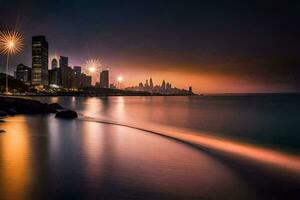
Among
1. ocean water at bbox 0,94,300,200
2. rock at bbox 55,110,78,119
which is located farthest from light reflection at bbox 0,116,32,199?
rock at bbox 55,110,78,119

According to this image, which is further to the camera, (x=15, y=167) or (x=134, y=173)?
(x=15, y=167)

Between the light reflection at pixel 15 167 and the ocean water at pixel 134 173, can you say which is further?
the ocean water at pixel 134 173

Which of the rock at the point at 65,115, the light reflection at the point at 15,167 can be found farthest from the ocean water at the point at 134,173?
the rock at the point at 65,115

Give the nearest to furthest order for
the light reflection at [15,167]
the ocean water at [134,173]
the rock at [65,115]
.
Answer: the light reflection at [15,167], the ocean water at [134,173], the rock at [65,115]

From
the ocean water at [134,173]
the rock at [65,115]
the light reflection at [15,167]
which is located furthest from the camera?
the rock at [65,115]

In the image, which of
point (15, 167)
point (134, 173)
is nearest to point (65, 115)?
point (15, 167)

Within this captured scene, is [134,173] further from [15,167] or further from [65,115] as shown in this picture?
[65,115]

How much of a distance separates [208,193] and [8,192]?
256 inches

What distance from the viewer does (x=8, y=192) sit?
26.9 feet

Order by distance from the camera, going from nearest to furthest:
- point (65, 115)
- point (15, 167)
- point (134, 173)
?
1. point (134, 173)
2. point (15, 167)
3. point (65, 115)

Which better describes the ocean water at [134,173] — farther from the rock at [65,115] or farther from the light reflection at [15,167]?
the rock at [65,115]

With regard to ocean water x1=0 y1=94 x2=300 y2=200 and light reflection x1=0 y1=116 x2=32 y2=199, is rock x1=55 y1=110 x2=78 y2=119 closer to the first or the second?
light reflection x1=0 y1=116 x2=32 y2=199

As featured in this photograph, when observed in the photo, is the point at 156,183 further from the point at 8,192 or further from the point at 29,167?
the point at 29,167

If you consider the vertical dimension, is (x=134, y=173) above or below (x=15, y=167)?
below
